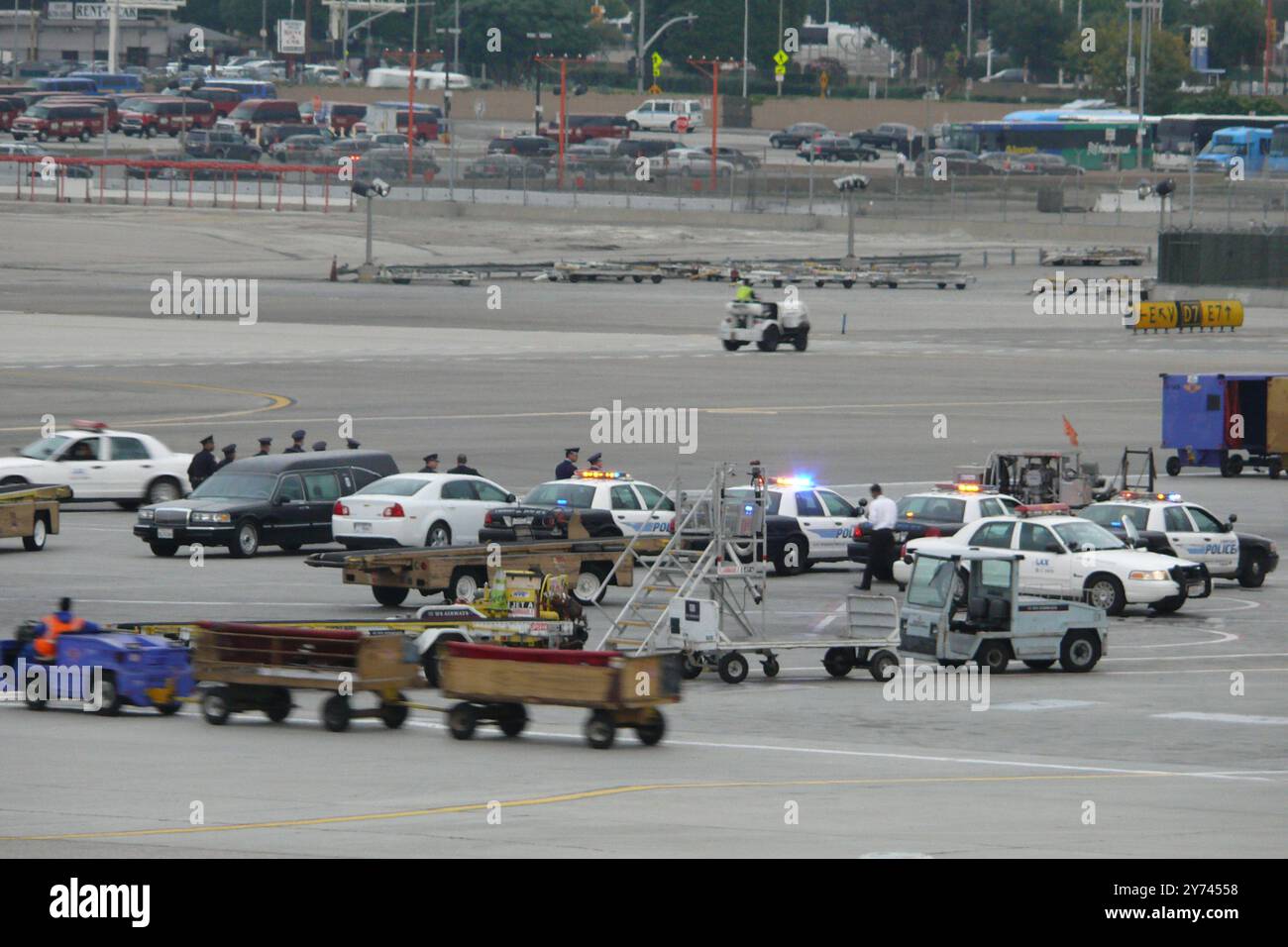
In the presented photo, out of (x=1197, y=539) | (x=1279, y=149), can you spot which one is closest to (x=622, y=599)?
(x=1197, y=539)

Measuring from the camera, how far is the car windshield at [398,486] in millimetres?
36156

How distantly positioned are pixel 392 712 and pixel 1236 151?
428 feet

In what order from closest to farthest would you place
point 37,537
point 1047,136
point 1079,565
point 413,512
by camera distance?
point 1079,565
point 413,512
point 37,537
point 1047,136

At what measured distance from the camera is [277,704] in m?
23.2

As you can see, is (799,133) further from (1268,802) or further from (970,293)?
(1268,802)

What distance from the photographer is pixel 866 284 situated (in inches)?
3962

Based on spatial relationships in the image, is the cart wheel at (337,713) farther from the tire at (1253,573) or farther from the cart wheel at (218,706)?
the tire at (1253,573)

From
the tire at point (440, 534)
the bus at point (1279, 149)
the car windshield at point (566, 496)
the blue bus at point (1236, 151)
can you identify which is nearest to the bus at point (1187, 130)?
the blue bus at point (1236, 151)

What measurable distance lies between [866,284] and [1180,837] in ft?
279

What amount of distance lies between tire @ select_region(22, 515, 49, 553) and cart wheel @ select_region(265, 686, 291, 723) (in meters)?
14.4

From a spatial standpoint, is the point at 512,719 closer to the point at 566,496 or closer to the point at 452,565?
the point at 452,565

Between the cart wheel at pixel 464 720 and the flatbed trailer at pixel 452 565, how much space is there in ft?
25.5
